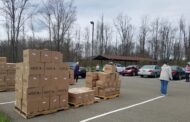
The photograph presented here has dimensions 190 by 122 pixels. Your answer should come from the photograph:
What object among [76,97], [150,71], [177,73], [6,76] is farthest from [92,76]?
[150,71]

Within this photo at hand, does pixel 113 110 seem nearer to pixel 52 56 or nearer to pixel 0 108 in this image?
pixel 52 56

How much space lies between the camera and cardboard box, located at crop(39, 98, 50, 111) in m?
8.99

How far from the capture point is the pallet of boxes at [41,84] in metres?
8.74

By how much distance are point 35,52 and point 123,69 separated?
30510 mm

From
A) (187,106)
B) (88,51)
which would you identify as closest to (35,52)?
(187,106)

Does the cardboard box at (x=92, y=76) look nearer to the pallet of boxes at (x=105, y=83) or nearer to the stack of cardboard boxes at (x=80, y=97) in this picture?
the pallet of boxes at (x=105, y=83)

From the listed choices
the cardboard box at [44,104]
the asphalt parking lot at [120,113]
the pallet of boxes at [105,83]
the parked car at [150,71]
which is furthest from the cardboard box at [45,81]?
the parked car at [150,71]

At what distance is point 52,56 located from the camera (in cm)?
958

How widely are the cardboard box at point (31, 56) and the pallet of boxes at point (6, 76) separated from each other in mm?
7398

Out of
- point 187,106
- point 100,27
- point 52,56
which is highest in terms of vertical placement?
point 100,27

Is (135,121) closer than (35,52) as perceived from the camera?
Yes

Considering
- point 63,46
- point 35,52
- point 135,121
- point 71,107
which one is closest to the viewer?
point 135,121

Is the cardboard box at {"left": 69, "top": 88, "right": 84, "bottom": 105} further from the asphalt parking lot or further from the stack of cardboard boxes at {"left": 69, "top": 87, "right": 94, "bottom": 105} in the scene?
the asphalt parking lot

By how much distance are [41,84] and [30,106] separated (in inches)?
32.3
